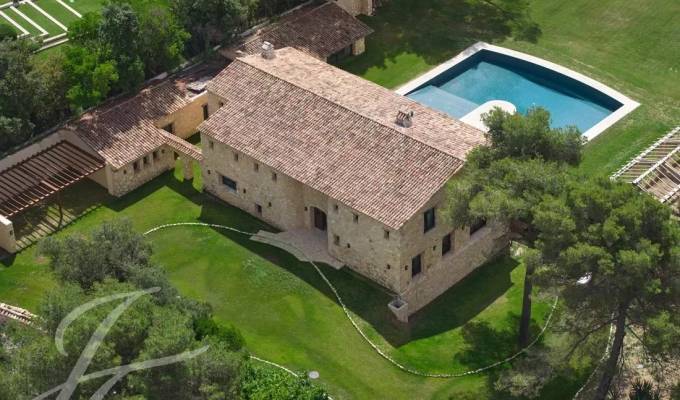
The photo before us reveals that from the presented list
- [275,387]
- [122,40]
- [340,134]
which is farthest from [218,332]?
[122,40]

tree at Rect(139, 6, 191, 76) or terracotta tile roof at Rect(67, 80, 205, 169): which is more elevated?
tree at Rect(139, 6, 191, 76)

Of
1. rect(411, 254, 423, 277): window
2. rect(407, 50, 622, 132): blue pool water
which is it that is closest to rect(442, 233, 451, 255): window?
rect(411, 254, 423, 277): window

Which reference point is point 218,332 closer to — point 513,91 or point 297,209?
point 297,209

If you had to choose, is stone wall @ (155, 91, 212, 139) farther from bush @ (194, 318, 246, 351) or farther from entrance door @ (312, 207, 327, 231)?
bush @ (194, 318, 246, 351)

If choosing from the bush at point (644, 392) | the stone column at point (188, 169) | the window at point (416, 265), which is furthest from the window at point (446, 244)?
the stone column at point (188, 169)

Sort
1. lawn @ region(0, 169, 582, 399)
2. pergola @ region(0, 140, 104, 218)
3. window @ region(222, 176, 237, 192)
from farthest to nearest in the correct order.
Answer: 1. window @ region(222, 176, 237, 192)
2. pergola @ region(0, 140, 104, 218)
3. lawn @ region(0, 169, 582, 399)

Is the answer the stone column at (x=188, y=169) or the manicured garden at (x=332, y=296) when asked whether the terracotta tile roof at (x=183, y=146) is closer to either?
the stone column at (x=188, y=169)
